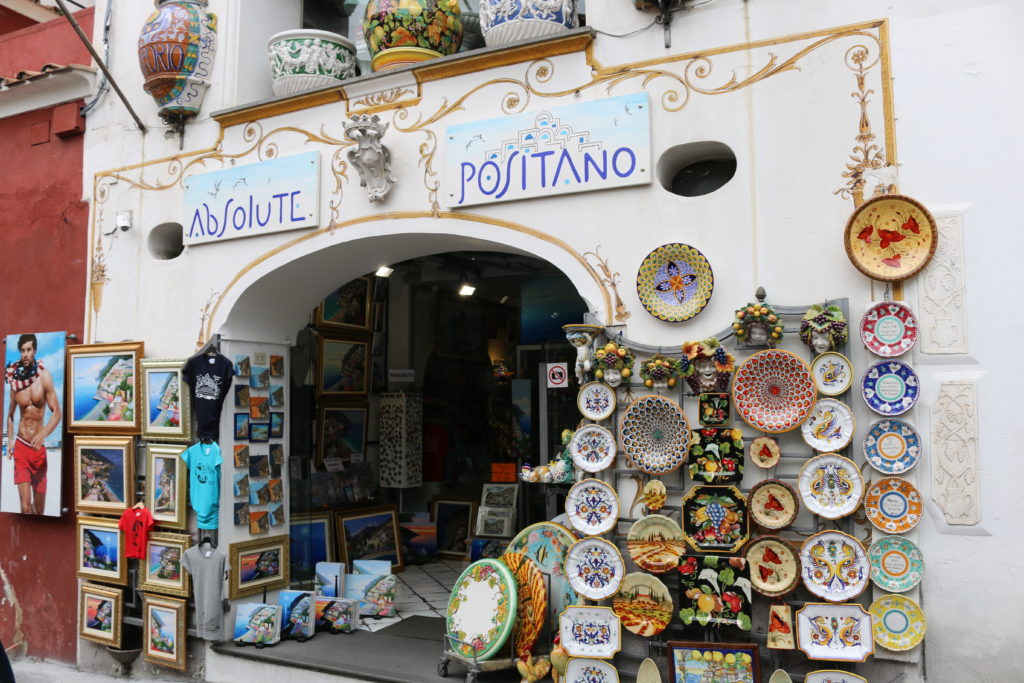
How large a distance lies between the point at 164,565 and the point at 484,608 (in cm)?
275

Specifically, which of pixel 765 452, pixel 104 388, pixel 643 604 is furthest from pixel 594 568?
pixel 104 388

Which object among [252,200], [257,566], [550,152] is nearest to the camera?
[550,152]

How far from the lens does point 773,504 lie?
4.36 meters

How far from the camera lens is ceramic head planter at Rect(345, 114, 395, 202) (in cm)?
548

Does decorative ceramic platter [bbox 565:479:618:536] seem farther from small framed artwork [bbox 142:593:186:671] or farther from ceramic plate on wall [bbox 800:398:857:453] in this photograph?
small framed artwork [bbox 142:593:186:671]

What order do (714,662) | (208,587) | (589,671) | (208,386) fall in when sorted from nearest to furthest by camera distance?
(714,662) → (589,671) → (208,587) → (208,386)

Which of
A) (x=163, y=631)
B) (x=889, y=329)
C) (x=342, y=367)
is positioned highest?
(x=342, y=367)

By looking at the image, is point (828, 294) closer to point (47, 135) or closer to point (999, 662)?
point (999, 662)

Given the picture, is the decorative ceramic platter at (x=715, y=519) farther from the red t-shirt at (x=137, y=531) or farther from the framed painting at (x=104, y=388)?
the framed painting at (x=104, y=388)

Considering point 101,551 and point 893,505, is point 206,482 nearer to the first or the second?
point 101,551

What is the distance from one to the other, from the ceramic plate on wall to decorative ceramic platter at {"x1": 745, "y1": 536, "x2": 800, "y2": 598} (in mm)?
557

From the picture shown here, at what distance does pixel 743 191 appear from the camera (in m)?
4.57

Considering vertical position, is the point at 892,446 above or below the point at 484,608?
above

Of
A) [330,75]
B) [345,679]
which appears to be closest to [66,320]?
[330,75]
